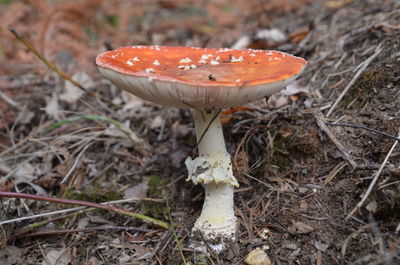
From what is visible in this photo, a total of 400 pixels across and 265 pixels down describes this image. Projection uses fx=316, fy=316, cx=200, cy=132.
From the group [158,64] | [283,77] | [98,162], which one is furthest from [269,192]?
[98,162]

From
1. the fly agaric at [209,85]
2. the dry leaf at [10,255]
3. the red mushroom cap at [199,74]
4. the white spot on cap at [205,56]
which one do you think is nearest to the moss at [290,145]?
the fly agaric at [209,85]

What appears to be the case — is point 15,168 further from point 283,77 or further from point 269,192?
point 283,77

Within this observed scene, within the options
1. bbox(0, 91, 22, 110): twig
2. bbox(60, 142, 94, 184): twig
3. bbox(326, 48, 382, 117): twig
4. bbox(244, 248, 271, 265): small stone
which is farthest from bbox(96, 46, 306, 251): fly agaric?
bbox(0, 91, 22, 110): twig

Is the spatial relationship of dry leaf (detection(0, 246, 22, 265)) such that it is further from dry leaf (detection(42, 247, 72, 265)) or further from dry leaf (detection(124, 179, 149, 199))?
dry leaf (detection(124, 179, 149, 199))

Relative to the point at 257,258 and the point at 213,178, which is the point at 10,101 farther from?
the point at 257,258

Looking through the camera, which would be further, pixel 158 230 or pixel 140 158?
pixel 140 158

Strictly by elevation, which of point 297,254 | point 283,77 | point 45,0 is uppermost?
point 45,0
